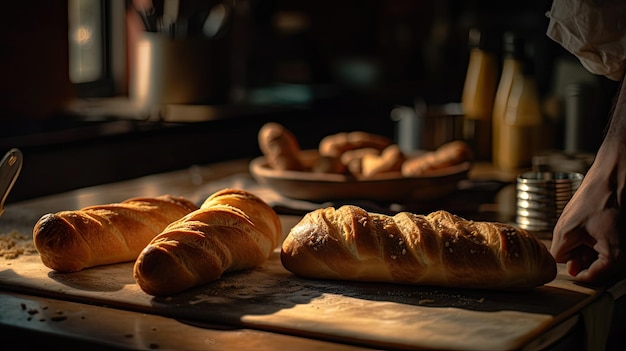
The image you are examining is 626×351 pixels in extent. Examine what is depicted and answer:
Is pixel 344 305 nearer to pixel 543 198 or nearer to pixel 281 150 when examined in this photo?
pixel 543 198

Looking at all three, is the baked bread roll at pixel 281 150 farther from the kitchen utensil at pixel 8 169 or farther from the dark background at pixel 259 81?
the dark background at pixel 259 81

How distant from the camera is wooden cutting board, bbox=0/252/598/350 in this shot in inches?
44.9

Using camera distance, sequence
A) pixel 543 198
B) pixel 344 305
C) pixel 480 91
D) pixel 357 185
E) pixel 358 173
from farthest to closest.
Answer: pixel 480 91 < pixel 358 173 < pixel 357 185 < pixel 543 198 < pixel 344 305

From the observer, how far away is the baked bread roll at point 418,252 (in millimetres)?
1324

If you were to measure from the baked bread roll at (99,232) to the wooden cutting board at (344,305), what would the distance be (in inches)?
0.9

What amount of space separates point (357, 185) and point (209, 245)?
68cm

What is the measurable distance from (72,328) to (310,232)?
377mm

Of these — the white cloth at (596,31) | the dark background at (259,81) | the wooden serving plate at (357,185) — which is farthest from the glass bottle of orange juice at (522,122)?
the white cloth at (596,31)

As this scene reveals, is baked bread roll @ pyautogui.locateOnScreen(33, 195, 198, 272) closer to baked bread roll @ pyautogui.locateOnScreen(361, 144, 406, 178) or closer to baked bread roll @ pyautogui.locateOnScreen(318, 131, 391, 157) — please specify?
baked bread roll @ pyautogui.locateOnScreen(361, 144, 406, 178)

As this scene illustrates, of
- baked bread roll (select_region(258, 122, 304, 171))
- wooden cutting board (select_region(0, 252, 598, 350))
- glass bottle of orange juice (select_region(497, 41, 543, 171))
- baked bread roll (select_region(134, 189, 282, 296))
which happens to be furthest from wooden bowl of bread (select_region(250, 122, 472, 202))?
wooden cutting board (select_region(0, 252, 598, 350))

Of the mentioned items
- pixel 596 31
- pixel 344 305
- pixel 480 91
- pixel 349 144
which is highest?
pixel 596 31

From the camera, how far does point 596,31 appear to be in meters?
1.54

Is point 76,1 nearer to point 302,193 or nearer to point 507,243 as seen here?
point 302,193

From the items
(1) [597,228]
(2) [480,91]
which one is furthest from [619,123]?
(2) [480,91]
